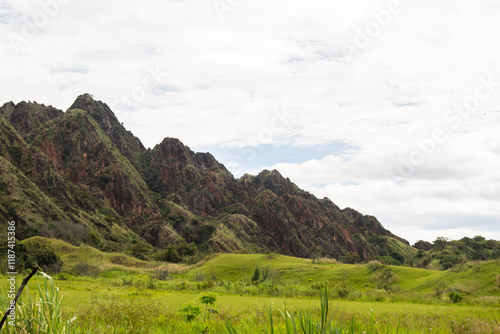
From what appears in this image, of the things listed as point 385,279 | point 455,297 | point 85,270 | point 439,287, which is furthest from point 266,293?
point 85,270

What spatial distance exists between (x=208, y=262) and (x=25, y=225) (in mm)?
50632

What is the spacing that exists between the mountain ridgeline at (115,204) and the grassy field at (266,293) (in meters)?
41.1

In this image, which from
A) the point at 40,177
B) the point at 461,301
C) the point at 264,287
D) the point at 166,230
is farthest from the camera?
the point at 166,230

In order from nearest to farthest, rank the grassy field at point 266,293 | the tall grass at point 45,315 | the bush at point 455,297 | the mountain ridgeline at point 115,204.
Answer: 1. the tall grass at point 45,315
2. the grassy field at point 266,293
3. the bush at point 455,297
4. the mountain ridgeline at point 115,204

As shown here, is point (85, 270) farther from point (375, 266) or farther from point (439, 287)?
point (439, 287)

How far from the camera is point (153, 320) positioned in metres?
12.1

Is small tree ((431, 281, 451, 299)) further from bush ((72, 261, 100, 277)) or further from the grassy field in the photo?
bush ((72, 261, 100, 277))

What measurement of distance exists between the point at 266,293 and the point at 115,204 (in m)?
131

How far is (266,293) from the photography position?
34.0m

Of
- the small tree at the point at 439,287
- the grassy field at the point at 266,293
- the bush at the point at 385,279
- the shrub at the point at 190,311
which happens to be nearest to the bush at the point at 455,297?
the grassy field at the point at 266,293

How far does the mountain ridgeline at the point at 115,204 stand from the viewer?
98775 millimetres

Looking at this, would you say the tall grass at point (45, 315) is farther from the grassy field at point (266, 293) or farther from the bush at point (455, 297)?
the bush at point (455, 297)

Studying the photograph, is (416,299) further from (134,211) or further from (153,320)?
(134,211)

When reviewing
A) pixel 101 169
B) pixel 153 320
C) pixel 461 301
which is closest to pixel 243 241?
pixel 101 169
